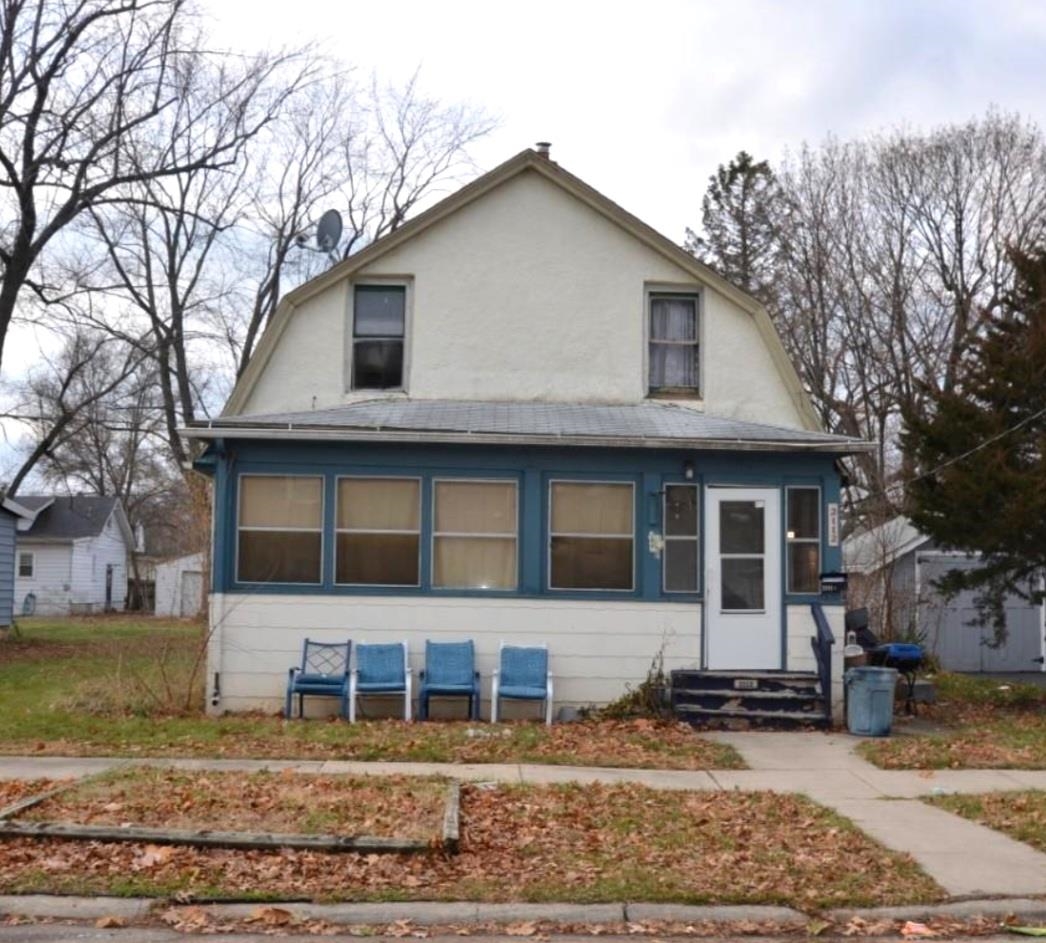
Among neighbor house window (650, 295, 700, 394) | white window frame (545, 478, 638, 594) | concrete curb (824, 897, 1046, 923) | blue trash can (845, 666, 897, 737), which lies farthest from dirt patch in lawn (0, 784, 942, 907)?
neighbor house window (650, 295, 700, 394)

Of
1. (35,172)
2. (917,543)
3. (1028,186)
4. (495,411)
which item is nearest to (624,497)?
(495,411)

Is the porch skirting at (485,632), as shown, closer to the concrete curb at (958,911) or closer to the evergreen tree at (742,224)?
the concrete curb at (958,911)

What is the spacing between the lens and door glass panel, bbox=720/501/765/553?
16.2 meters

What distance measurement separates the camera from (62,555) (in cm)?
Answer: 5369

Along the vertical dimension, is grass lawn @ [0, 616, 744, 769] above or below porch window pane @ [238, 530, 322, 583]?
below

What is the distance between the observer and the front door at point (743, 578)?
52.5ft

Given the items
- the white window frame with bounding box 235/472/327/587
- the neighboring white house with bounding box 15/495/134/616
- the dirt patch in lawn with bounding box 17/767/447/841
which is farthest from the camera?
the neighboring white house with bounding box 15/495/134/616

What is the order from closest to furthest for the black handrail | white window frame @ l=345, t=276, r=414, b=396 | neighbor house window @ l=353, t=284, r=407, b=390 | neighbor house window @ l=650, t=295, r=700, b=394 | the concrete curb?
the concrete curb < the black handrail < white window frame @ l=345, t=276, r=414, b=396 < neighbor house window @ l=353, t=284, r=407, b=390 < neighbor house window @ l=650, t=295, r=700, b=394

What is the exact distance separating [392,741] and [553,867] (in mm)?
5306

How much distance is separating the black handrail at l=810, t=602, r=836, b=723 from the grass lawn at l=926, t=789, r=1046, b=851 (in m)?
4.32

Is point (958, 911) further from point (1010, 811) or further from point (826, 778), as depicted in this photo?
point (826, 778)

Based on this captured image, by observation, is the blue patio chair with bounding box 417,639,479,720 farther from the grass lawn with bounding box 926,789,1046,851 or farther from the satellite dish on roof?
the satellite dish on roof

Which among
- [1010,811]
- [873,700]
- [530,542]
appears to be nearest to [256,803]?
[1010,811]

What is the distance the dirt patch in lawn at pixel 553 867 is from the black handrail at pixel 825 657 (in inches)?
237
